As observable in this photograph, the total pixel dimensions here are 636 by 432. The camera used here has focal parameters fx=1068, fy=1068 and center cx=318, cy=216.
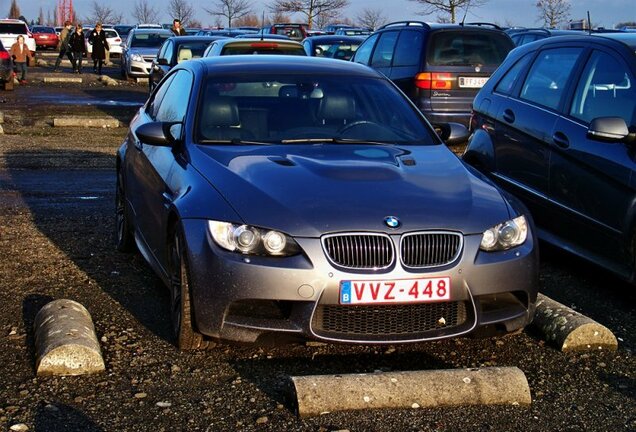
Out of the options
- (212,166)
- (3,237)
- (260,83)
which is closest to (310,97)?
(260,83)

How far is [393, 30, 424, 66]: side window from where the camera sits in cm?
1425

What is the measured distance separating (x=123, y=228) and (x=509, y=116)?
296cm

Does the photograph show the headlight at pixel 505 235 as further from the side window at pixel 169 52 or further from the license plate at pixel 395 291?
the side window at pixel 169 52

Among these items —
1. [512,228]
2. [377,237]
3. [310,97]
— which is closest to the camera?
[377,237]

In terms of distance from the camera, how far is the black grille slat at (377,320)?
4934 mm

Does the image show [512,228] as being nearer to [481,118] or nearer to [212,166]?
[212,166]

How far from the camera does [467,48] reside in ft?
47.3

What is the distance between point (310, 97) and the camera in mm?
6586

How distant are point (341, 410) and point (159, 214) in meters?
1.99

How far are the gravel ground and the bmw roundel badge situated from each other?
2.39ft

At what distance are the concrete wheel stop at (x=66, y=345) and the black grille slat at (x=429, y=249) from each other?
1534 millimetres

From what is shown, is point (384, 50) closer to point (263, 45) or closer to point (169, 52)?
point (263, 45)

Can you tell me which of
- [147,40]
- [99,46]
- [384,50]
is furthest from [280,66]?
[99,46]

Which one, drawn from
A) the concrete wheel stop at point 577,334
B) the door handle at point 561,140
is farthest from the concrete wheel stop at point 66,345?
the door handle at point 561,140
